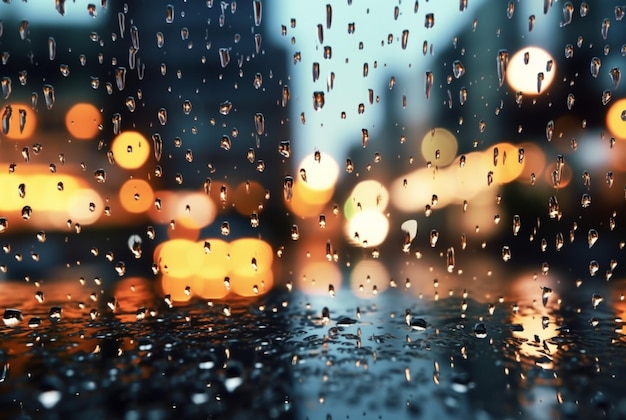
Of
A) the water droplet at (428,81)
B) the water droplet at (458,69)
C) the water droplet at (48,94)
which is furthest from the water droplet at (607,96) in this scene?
the water droplet at (48,94)

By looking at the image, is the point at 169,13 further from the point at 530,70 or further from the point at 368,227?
the point at 530,70

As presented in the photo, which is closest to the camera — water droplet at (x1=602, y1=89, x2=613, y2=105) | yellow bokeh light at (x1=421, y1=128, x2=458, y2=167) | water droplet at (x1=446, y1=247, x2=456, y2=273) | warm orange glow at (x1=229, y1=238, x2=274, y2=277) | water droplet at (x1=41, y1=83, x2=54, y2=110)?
water droplet at (x1=41, y1=83, x2=54, y2=110)

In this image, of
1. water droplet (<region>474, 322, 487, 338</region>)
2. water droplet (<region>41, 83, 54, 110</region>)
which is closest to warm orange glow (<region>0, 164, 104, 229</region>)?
water droplet (<region>41, 83, 54, 110</region>)

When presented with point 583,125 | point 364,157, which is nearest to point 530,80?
point 583,125

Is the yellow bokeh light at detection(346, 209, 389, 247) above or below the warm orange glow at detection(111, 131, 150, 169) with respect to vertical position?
below

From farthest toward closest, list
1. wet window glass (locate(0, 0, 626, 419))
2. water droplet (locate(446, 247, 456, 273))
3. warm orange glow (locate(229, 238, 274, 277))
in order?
warm orange glow (locate(229, 238, 274, 277))
water droplet (locate(446, 247, 456, 273))
wet window glass (locate(0, 0, 626, 419))

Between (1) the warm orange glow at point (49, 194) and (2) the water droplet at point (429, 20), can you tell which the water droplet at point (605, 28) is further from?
(1) the warm orange glow at point (49, 194)

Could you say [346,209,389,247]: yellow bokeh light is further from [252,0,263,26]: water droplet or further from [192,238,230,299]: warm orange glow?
[252,0,263,26]: water droplet
